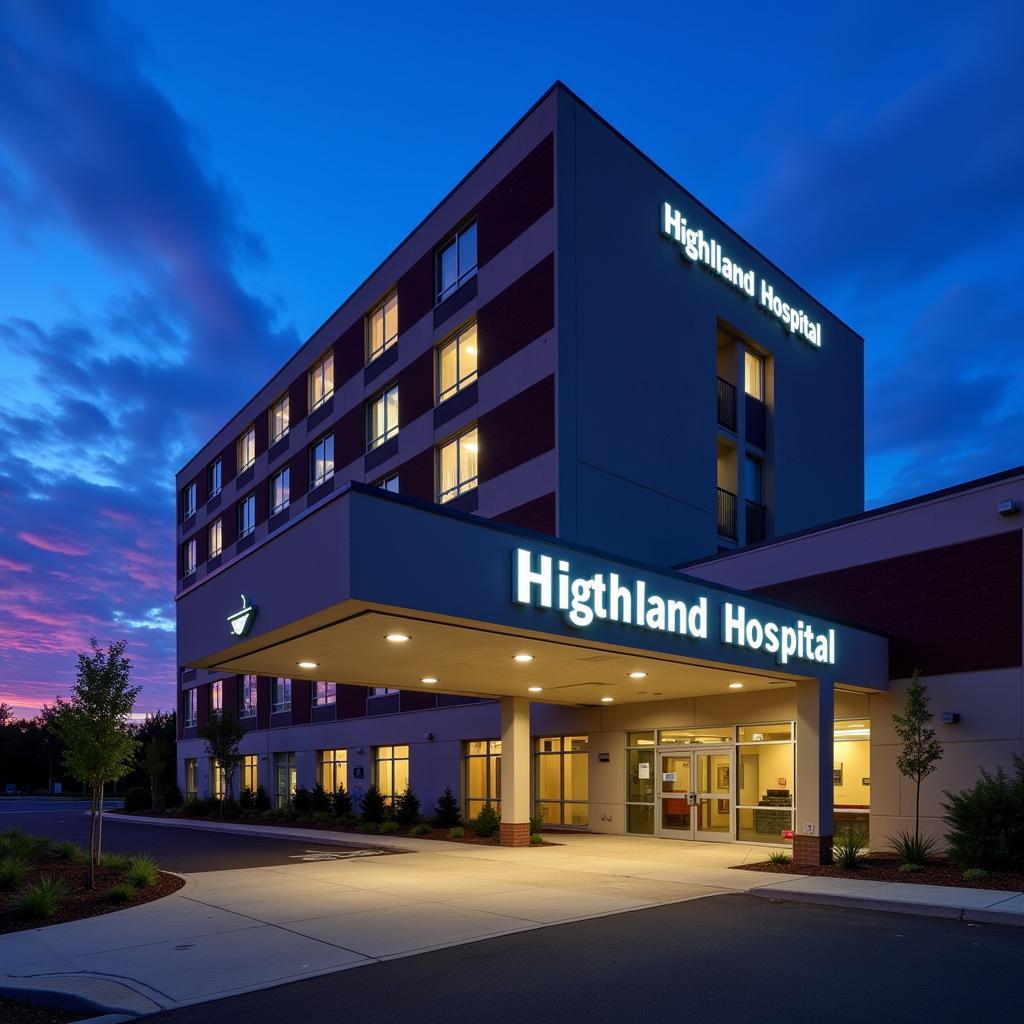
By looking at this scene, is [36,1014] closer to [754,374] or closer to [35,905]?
[35,905]

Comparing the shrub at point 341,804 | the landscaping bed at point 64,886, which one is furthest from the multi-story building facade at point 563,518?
the landscaping bed at point 64,886

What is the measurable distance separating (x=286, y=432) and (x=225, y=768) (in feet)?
48.9

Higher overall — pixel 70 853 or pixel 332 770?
pixel 70 853

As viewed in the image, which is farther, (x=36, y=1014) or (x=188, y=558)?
(x=188, y=558)

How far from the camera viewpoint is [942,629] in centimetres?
1953

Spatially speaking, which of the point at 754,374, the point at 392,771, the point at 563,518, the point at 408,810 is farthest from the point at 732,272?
the point at 392,771

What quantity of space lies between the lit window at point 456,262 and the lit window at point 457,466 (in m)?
4.89

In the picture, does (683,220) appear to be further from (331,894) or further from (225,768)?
(225,768)

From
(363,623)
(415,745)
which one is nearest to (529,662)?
(363,623)

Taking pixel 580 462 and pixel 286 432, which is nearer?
pixel 580 462

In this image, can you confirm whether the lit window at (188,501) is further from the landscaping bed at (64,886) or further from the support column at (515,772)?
the landscaping bed at (64,886)

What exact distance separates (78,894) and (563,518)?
44.6ft

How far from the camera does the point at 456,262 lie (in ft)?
98.0

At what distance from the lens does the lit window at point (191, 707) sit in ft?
170
